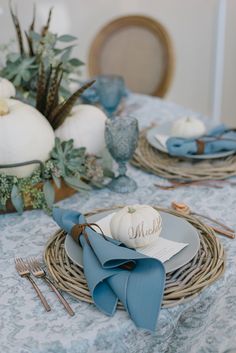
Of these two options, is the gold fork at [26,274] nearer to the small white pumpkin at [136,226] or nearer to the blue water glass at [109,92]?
the small white pumpkin at [136,226]

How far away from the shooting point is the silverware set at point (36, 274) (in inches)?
32.7

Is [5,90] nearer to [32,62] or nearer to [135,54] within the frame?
[32,62]

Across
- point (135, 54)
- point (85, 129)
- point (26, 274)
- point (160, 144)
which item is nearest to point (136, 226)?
point (26, 274)

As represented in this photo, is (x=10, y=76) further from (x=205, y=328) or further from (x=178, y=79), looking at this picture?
(x=178, y=79)

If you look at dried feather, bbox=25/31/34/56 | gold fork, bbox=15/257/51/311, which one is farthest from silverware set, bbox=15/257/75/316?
dried feather, bbox=25/31/34/56

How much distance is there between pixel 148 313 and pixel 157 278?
6 cm

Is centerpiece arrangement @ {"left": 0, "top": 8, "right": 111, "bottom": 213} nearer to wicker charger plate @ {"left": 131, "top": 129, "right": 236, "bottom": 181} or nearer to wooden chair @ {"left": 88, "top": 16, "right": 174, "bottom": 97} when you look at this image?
wicker charger plate @ {"left": 131, "top": 129, "right": 236, "bottom": 181}

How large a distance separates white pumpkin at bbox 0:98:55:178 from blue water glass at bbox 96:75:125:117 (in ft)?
1.81

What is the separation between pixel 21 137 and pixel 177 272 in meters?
0.48

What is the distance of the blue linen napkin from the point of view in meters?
0.79

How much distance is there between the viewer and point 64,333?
767 mm

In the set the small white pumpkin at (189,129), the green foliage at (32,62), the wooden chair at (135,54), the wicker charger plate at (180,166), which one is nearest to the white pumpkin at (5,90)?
the green foliage at (32,62)

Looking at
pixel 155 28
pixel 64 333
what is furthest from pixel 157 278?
pixel 155 28

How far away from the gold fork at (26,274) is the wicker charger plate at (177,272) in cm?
3
